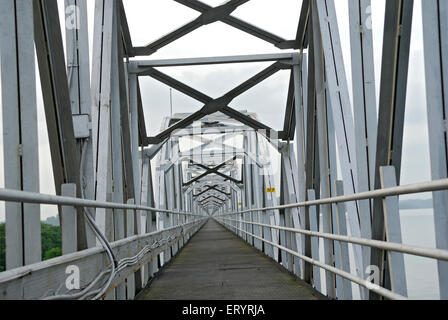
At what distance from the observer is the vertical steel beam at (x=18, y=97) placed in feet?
12.4

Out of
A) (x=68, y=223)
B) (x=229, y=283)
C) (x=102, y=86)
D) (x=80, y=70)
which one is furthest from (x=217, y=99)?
(x=68, y=223)

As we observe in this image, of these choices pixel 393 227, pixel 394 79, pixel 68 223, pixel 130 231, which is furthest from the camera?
pixel 130 231

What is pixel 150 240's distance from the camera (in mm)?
8594

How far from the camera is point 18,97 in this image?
3867 mm

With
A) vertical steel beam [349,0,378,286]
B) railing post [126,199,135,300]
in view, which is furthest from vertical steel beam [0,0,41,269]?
vertical steel beam [349,0,378,286]

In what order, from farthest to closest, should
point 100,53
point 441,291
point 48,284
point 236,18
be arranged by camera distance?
point 236,18 < point 100,53 < point 441,291 < point 48,284

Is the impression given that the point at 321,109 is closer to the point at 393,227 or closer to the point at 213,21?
the point at 213,21

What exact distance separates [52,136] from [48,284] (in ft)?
6.85

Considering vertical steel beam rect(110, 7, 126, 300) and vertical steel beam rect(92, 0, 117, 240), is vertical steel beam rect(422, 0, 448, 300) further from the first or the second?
vertical steel beam rect(110, 7, 126, 300)

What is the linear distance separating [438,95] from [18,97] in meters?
2.66

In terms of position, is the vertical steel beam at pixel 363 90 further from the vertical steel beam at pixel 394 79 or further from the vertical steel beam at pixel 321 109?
the vertical steel beam at pixel 321 109
